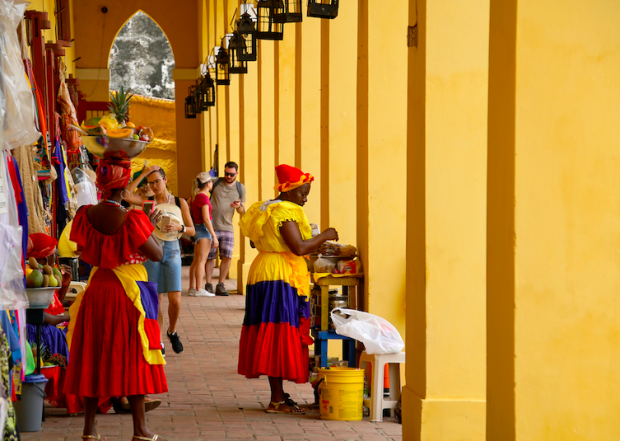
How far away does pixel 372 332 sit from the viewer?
5.84 meters

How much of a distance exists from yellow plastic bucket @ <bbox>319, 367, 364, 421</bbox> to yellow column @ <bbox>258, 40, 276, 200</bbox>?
7.13m

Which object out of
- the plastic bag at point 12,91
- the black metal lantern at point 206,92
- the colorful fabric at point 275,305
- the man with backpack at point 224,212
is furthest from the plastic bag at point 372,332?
the black metal lantern at point 206,92

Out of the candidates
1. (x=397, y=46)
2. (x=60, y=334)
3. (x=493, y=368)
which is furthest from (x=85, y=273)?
(x=493, y=368)

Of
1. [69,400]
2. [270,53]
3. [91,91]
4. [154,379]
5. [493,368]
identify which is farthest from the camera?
[91,91]

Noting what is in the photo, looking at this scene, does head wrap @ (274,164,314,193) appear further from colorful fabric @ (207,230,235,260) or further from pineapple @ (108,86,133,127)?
colorful fabric @ (207,230,235,260)

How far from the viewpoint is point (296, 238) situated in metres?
5.85

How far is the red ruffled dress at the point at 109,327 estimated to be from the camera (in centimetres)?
472

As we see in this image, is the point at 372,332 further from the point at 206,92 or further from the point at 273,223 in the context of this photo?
the point at 206,92
